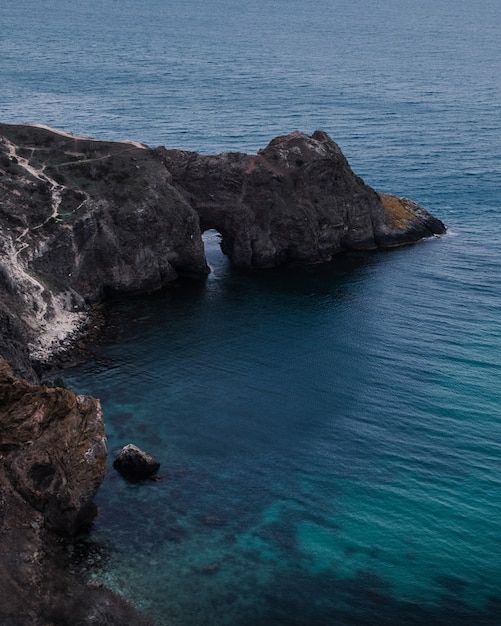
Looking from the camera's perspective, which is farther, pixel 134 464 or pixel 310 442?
pixel 310 442

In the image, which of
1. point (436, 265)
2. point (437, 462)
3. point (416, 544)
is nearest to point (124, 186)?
point (436, 265)

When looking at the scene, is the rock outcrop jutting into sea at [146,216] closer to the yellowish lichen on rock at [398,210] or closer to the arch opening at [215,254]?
the yellowish lichen on rock at [398,210]

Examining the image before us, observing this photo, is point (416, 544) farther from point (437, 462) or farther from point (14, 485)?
point (14, 485)

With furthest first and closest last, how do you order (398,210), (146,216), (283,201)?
(398,210), (283,201), (146,216)

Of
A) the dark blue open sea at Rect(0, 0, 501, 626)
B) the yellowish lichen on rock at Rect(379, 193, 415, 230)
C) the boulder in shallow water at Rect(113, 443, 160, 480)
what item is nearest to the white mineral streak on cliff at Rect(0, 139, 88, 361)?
the dark blue open sea at Rect(0, 0, 501, 626)

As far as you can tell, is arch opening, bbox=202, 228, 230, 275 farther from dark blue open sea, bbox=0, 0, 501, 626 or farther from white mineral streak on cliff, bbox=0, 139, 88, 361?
white mineral streak on cliff, bbox=0, 139, 88, 361

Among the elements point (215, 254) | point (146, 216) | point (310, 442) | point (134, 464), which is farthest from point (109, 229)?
point (134, 464)

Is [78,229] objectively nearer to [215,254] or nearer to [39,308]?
[39,308]
